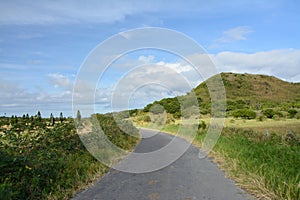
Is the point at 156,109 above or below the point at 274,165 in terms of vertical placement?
above

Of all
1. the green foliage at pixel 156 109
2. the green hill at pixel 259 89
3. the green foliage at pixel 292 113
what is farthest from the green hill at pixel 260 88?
the green foliage at pixel 156 109

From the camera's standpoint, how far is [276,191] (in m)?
5.80

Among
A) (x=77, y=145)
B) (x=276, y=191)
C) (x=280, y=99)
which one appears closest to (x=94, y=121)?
(x=77, y=145)

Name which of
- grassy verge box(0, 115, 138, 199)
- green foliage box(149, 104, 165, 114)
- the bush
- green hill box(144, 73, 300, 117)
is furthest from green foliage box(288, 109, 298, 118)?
grassy verge box(0, 115, 138, 199)

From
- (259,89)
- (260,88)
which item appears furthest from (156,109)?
(260,88)

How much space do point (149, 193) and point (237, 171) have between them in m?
2.93

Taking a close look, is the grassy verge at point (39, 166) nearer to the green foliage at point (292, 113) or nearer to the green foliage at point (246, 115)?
the green foliage at point (246, 115)

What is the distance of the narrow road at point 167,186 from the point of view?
6.05m

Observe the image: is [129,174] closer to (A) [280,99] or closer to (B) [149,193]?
(B) [149,193]

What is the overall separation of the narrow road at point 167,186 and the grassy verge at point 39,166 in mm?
456

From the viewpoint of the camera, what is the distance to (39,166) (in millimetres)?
6594

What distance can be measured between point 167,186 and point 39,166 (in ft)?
9.09

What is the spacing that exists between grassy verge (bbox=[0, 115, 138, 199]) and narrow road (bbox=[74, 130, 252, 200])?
46cm

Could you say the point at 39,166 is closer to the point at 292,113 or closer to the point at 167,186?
the point at 167,186
